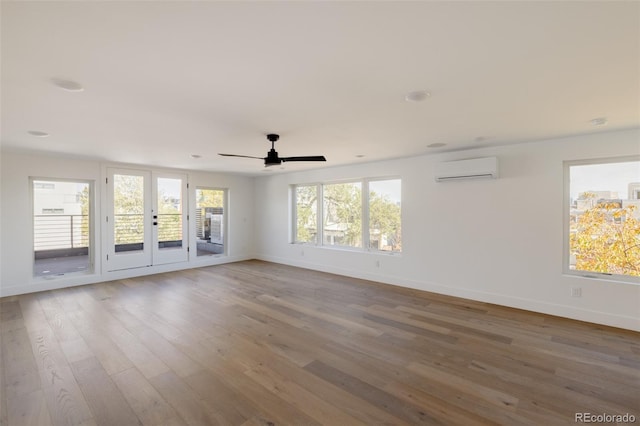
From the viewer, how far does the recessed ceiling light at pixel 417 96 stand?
2.33 meters

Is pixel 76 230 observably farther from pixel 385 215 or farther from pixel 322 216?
pixel 385 215

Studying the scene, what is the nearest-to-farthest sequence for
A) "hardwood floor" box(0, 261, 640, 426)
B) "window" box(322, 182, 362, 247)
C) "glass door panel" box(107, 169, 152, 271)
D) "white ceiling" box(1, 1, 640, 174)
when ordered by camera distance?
1. "white ceiling" box(1, 1, 640, 174)
2. "hardwood floor" box(0, 261, 640, 426)
3. "glass door panel" box(107, 169, 152, 271)
4. "window" box(322, 182, 362, 247)

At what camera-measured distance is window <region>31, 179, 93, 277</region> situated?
17.1 ft

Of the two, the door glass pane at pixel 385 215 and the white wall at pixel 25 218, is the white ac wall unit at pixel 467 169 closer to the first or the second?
the door glass pane at pixel 385 215

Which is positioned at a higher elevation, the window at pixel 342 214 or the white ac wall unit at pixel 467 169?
the white ac wall unit at pixel 467 169

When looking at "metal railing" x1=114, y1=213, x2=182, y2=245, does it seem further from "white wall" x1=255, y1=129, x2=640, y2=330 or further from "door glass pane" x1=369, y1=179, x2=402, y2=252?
"door glass pane" x1=369, y1=179, x2=402, y2=252

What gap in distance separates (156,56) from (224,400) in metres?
2.43

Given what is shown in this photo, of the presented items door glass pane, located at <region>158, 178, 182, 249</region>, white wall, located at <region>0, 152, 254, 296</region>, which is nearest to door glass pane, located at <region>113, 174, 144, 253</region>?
white wall, located at <region>0, 152, 254, 296</region>

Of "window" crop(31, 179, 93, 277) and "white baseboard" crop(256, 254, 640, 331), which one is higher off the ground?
"window" crop(31, 179, 93, 277)

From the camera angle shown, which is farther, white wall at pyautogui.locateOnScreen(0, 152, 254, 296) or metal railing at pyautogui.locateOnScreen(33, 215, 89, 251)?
metal railing at pyautogui.locateOnScreen(33, 215, 89, 251)

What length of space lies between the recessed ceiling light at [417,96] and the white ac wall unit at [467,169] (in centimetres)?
232

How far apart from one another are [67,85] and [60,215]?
4738mm

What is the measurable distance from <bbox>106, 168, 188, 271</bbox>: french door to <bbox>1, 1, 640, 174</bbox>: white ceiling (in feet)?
8.13

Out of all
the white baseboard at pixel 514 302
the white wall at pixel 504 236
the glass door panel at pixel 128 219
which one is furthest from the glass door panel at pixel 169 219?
the white wall at pixel 504 236
